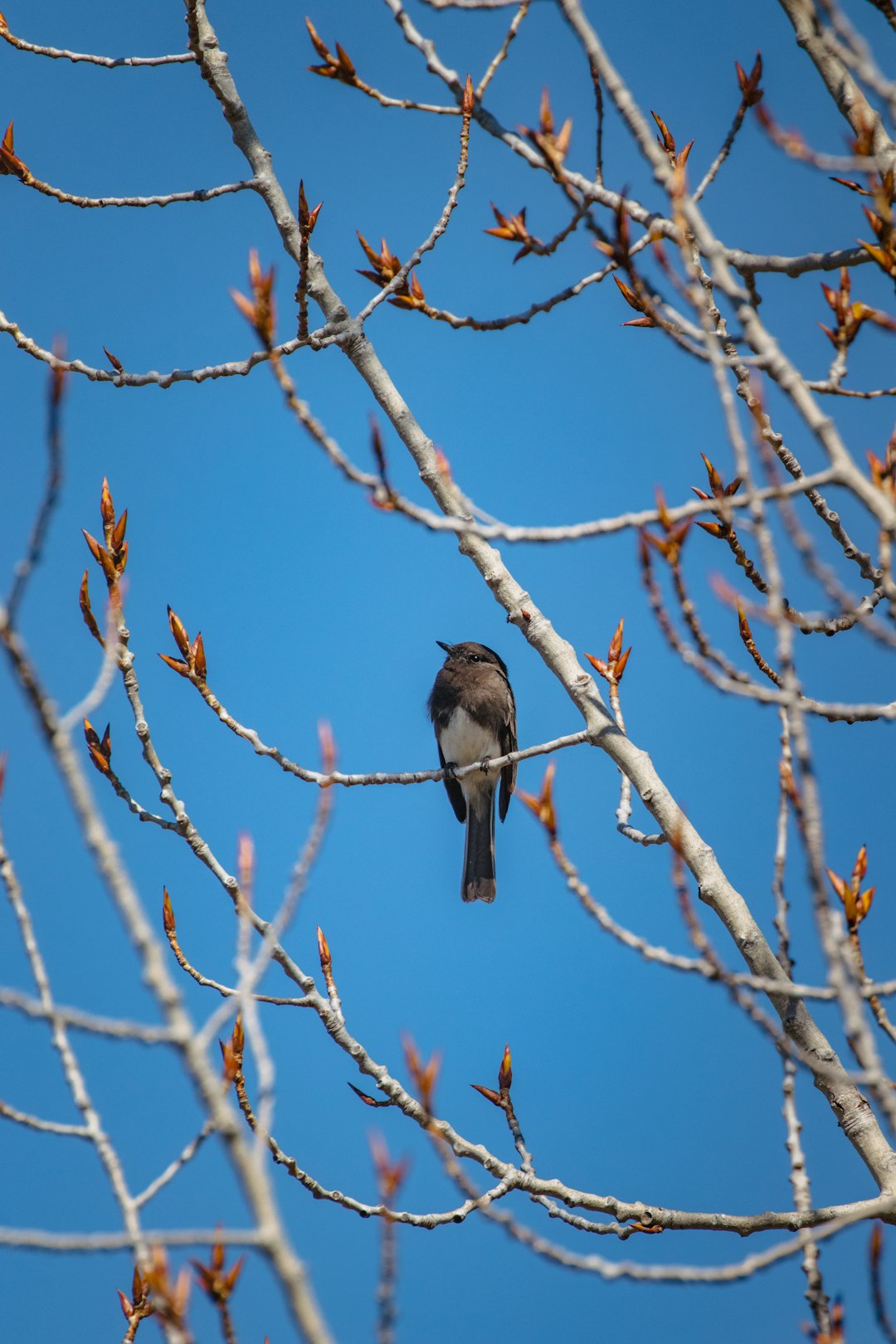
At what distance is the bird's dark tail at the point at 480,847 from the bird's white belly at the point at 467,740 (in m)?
0.27

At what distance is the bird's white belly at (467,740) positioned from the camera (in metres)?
8.77

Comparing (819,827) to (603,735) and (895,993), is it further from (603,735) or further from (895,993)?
(603,735)

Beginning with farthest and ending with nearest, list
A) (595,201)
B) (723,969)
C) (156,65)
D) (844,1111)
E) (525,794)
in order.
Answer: (156,65) → (844,1111) → (595,201) → (525,794) → (723,969)

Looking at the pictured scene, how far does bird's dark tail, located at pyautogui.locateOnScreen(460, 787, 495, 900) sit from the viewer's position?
328 inches

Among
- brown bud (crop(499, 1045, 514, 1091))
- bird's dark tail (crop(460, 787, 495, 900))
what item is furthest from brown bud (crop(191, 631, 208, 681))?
bird's dark tail (crop(460, 787, 495, 900))

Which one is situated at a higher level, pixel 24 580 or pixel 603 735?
pixel 603 735

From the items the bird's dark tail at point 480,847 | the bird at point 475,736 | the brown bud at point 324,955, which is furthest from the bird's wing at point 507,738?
the brown bud at point 324,955

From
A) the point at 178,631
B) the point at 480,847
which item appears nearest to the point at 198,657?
the point at 178,631

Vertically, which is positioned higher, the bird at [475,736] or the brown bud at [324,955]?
the bird at [475,736]

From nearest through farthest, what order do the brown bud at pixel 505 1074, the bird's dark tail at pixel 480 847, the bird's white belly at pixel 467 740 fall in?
the brown bud at pixel 505 1074
the bird's dark tail at pixel 480 847
the bird's white belly at pixel 467 740

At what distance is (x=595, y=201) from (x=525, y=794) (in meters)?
1.82

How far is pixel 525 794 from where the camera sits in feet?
9.29

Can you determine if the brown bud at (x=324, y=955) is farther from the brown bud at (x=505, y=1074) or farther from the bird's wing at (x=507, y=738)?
the bird's wing at (x=507, y=738)

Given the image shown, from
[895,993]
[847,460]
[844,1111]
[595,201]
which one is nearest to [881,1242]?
[895,993]
